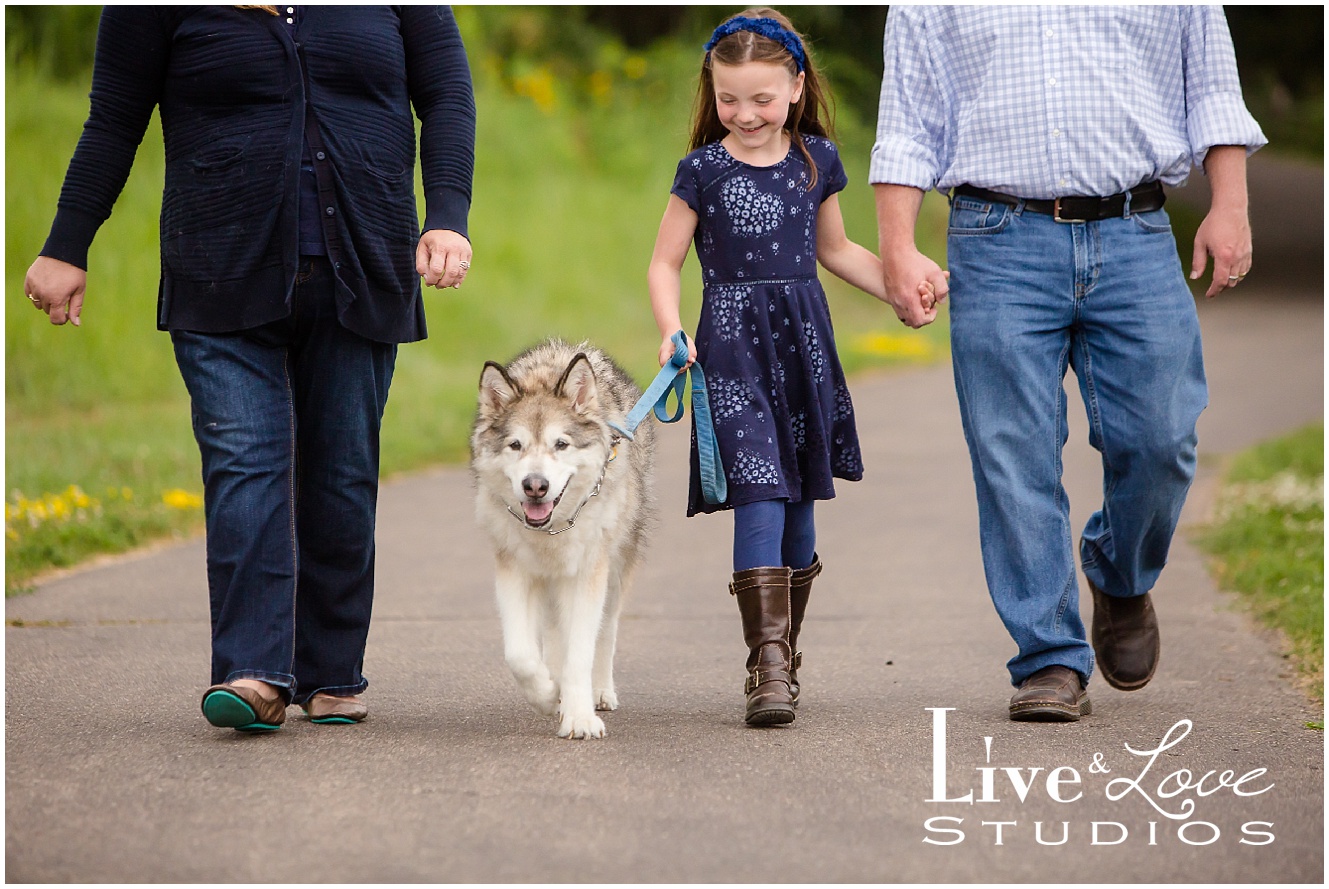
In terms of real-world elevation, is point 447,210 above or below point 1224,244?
above

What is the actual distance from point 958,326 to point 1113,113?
29.2 inches

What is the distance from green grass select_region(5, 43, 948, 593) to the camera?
29.4ft

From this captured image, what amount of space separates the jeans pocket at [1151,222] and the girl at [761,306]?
2.06ft

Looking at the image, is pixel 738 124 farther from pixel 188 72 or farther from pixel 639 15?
pixel 639 15

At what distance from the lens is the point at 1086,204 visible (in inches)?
179

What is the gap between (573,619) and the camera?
4602mm

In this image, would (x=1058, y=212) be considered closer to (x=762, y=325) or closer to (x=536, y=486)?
(x=762, y=325)

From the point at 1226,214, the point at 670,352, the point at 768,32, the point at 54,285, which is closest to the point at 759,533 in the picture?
the point at 670,352

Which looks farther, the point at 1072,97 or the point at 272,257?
the point at 1072,97

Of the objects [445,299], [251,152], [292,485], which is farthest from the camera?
[445,299]

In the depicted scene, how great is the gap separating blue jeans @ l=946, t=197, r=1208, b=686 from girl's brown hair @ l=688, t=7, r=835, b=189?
53cm

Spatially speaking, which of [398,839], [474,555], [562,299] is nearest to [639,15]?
[562,299]

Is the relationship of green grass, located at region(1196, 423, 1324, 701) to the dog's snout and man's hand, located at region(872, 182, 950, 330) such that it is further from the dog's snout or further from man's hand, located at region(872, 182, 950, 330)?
the dog's snout

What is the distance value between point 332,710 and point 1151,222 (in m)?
2.73
